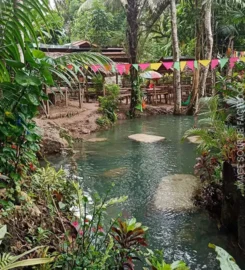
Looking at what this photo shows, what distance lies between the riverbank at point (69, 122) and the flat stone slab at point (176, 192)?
8.99 feet

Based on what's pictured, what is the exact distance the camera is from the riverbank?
6.95m

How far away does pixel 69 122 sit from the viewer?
32.0ft

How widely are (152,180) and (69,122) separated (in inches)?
204

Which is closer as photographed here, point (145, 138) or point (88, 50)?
point (145, 138)

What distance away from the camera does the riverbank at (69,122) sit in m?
6.95

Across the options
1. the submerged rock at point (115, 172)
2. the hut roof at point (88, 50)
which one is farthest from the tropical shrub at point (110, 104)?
the submerged rock at point (115, 172)

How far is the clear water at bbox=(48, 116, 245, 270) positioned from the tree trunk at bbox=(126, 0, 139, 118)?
2387 mm

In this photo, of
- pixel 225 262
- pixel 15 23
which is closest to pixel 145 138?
pixel 15 23

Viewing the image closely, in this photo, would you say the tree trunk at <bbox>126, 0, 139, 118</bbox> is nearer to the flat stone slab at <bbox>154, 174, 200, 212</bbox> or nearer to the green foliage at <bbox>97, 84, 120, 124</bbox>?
the green foliage at <bbox>97, 84, 120, 124</bbox>

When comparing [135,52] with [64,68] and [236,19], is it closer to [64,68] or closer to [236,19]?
[236,19]

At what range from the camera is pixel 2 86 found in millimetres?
2018

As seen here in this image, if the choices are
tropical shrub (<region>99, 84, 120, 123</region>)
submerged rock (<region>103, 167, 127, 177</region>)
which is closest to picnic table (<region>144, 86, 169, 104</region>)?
tropical shrub (<region>99, 84, 120, 123</region>)

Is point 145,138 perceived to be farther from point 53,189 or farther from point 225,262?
point 225,262

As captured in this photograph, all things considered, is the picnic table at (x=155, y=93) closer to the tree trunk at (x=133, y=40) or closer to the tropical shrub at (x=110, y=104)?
the tree trunk at (x=133, y=40)
